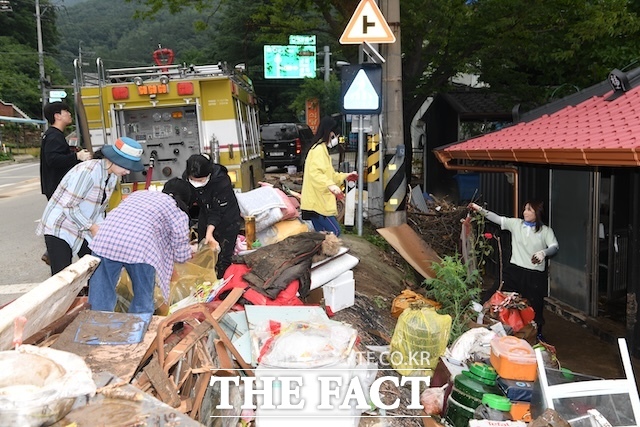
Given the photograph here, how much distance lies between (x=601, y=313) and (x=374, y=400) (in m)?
4.76

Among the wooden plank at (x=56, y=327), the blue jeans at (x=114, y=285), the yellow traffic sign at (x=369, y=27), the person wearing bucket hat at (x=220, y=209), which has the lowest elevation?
the wooden plank at (x=56, y=327)

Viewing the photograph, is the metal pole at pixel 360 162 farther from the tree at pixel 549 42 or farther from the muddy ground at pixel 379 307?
the tree at pixel 549 42

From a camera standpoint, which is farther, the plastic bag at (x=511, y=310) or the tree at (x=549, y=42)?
the tree at (x=549, y=42)

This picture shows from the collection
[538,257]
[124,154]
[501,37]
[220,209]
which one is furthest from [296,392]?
[501,37]

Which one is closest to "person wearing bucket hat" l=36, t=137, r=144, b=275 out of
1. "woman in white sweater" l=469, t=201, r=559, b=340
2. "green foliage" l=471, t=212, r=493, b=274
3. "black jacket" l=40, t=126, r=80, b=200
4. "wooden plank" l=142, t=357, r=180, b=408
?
"black jacket" l=40, t=126, r=80, b=200

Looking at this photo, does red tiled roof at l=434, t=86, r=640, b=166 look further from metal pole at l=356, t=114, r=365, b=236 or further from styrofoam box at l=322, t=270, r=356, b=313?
styrofoam box at l=322, t=270, r=356, b=313

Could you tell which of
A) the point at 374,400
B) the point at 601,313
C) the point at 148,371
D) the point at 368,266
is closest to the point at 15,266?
the point at 368,266

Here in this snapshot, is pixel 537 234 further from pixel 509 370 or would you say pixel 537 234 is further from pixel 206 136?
pixel 206 136

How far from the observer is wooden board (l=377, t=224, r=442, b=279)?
288 inches

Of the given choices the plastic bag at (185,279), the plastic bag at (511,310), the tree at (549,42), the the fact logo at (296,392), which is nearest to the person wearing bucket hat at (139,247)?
the plastic bag at (185,279)

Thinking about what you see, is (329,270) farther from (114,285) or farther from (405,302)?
(114,285)

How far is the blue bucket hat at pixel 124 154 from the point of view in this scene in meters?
4.81

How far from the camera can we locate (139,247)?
4.26m

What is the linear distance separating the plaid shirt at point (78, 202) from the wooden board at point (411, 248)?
3600 millimetres
